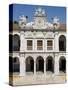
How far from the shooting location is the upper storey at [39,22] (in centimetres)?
210

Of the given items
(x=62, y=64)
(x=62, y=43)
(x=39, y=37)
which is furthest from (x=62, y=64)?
(x=39, y=37)

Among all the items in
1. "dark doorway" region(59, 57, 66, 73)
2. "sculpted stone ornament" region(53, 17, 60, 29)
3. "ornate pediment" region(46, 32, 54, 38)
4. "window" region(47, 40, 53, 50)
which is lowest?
"dark doorway" region(59, 57, 66, 73)

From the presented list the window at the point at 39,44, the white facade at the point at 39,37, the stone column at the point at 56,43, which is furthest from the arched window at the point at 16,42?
the stone column at the point at 56,43

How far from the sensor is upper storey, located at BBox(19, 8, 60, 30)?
6.89ft

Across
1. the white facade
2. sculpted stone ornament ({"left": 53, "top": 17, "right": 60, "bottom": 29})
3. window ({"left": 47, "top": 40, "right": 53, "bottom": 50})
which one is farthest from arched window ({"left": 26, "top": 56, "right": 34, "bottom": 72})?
sculpted stone ornament ({"left": 53, "top": 17, "right": 60, "bottom": 29})

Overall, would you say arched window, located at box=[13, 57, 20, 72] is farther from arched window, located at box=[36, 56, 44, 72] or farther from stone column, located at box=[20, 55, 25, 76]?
arched window, located at box=[36, 56, 44, 72]

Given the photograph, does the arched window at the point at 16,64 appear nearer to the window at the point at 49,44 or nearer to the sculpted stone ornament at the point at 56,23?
the window at the point at 49,44

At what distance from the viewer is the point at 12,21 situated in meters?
2.06

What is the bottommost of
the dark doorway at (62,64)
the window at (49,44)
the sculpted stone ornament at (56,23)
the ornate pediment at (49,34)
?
the dark doorway at (62,64)

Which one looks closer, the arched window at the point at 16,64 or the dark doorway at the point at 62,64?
the arched window at the point at 16,64

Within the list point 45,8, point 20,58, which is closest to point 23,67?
point 20,58

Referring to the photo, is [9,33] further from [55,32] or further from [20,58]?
[55,32]

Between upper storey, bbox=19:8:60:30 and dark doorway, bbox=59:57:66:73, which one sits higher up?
upper storey, bbox=19:8:60:30

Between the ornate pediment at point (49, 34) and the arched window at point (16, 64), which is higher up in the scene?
the ornate pediment at point (49, 34)
